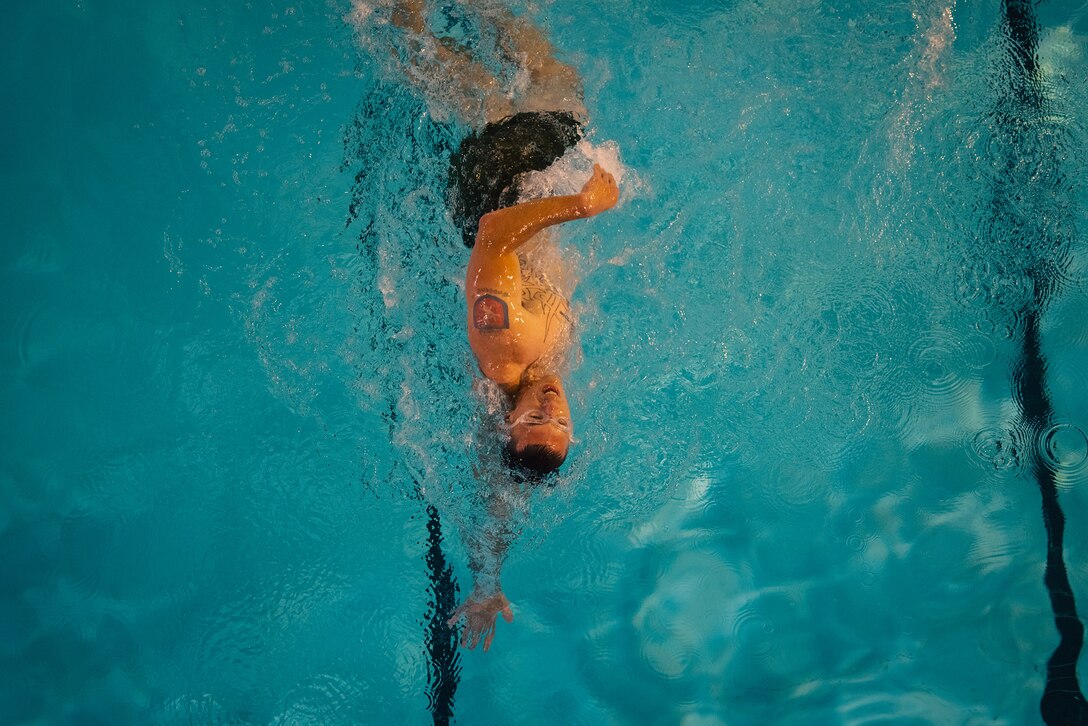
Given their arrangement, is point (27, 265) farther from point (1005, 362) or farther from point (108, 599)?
point (1005, 362)

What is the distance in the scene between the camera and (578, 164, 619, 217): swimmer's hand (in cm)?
233

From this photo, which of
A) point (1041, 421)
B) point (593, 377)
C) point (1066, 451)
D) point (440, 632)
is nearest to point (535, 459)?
point (593, 377)

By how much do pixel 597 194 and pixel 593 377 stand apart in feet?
4.44

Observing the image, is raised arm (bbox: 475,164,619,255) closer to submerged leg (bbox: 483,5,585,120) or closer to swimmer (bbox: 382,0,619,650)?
swimmer (bbox: 382,0,619,650)

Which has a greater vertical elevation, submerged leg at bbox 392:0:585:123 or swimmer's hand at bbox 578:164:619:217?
submerged leg at bbox 392:0:585:123

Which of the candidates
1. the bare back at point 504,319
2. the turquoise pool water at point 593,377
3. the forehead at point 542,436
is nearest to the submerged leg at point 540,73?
the turquoise pool water at point 593,377

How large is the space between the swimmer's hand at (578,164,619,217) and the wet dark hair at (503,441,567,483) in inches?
33.3

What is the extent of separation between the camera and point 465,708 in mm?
3564

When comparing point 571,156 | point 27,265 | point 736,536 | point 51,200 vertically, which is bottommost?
point 736,536

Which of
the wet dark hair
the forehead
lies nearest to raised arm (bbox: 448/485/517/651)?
the wet dark hair

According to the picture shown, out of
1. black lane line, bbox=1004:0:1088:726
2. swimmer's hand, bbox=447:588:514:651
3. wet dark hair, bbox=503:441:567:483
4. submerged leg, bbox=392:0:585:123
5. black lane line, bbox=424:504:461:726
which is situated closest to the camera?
wet dark hair, bbox=503:441:567:483

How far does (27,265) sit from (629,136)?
11.2ft

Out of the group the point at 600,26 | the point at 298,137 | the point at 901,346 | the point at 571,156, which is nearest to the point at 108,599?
the point at 298,137

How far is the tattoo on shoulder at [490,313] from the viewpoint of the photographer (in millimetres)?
2482
